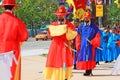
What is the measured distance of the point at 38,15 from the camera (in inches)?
2586

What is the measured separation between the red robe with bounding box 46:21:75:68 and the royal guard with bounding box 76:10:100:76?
249 centimetres

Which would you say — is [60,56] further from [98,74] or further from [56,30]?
[98,74]

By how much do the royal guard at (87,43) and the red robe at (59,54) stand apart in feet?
8.16

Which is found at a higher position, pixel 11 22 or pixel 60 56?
pixel 11 22

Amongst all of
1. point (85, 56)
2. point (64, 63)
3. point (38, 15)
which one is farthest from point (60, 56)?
point (38, 15)

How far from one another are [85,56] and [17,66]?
5.56 meters

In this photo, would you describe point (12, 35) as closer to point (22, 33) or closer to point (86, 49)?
point (22, 33)

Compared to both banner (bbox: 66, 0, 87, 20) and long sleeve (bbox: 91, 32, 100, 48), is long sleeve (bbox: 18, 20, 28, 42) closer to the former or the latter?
long sleeve (bbox: 91, 32, 100, 48)

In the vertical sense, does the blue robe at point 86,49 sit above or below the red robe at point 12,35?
below

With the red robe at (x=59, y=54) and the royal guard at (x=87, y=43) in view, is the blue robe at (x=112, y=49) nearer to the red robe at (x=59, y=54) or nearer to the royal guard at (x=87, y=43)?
the royal guard at (x=87, y=43)

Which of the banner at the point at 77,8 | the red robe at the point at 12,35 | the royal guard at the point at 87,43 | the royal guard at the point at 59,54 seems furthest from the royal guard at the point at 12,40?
the banner at the point at 77,8

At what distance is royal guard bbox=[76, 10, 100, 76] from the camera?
44.0 ft

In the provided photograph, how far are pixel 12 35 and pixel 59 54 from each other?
2.86 meters

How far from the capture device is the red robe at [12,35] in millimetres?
8156
